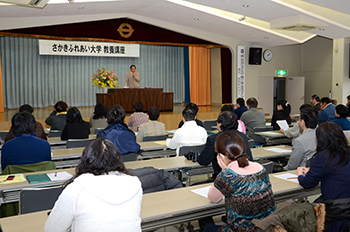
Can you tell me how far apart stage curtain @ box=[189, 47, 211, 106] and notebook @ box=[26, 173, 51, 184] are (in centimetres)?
1118

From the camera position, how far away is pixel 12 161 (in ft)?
10.4

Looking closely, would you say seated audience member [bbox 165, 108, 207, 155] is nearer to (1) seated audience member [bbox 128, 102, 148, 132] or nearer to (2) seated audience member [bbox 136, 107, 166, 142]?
(2) seated audience member [bbox 136, 107, 166, 142]

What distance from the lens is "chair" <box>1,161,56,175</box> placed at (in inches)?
120

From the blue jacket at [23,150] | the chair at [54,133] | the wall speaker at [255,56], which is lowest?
the chair at [54,133]

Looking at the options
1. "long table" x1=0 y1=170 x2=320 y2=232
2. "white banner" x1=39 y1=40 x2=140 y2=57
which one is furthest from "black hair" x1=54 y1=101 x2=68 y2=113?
"white banner" x1=39 y1=40 x2=140 y2=57

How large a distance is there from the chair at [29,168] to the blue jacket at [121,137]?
781mm

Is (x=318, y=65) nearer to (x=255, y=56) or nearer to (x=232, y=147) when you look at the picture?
(x=255, y=56)

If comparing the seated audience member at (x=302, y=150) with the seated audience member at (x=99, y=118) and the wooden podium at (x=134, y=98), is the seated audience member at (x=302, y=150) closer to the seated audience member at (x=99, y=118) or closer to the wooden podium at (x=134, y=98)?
the seated audience member at (x=99, y=118)

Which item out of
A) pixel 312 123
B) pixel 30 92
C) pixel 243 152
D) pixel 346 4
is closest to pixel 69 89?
pixel 30 92

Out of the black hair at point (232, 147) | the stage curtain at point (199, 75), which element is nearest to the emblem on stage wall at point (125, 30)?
the stage curtain at point (199, 75)

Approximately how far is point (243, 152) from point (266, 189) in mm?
262

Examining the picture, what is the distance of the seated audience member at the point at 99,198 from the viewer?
1.60 metres

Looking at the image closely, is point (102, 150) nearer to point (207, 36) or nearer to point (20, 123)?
point (20, 123)

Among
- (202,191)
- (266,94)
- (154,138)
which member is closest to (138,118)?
(154,138)
